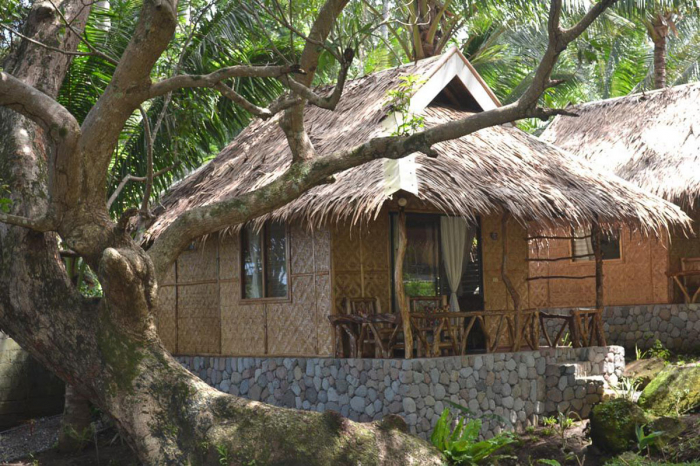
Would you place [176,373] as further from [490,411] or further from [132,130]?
[132,130]

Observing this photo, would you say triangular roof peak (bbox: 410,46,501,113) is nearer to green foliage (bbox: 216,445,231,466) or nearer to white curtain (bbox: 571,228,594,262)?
white curtain (bbox: 571,228,594,262)

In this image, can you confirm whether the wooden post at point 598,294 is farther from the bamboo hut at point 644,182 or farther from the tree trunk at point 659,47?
the tree trunk at point 659,47

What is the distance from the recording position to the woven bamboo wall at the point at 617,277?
13859 millimetres

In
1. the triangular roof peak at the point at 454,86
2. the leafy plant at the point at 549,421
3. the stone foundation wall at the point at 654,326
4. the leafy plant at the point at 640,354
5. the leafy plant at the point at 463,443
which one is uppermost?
the triangular roof peak at the point at 454,86

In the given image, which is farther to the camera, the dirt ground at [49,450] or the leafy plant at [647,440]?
the dirt ground at [49,450]

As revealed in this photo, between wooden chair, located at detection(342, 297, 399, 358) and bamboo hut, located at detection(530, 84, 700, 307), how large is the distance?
506 centimetres

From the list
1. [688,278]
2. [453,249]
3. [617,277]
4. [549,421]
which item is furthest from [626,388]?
[617,277]

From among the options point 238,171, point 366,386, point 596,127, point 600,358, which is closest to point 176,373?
point 366,386

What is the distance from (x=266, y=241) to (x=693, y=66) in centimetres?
1622

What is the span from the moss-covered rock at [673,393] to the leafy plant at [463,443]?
2115 mm

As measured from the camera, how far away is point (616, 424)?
28.1 ft

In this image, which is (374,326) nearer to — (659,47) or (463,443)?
(463,443)

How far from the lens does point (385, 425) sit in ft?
22.6

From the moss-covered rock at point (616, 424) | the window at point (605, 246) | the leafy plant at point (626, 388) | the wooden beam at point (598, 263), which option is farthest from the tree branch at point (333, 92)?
the window at point (605, 246)
